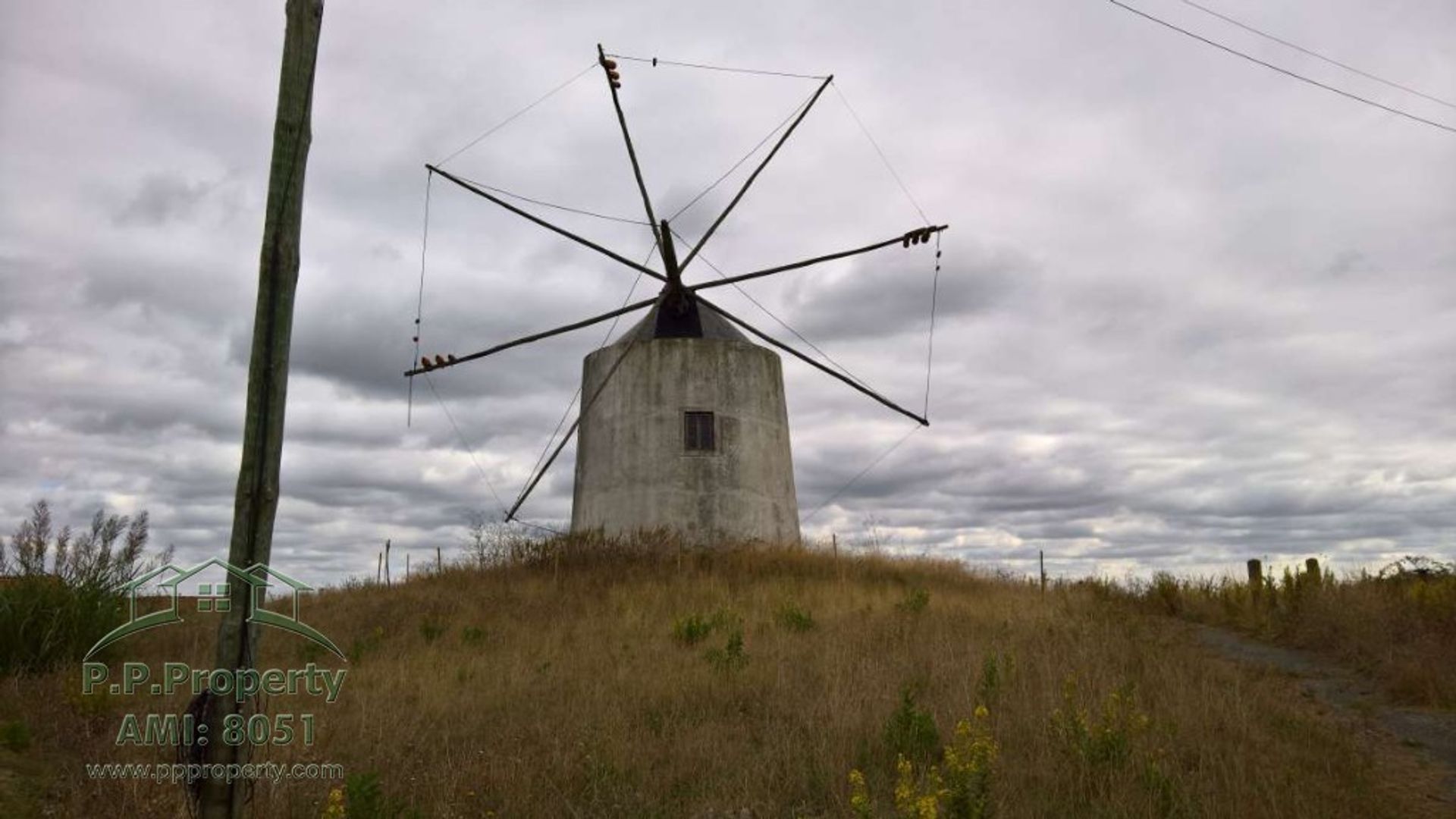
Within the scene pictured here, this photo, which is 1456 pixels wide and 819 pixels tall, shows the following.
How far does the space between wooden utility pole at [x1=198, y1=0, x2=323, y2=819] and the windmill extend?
11.2 metres

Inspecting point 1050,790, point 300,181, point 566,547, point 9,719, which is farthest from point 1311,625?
point 9,719

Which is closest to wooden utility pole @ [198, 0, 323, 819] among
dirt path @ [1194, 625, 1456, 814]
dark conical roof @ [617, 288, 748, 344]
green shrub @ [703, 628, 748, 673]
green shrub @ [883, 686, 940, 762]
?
green shrub @ [883, 686, 940, 762]

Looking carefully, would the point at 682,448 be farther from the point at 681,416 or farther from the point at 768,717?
the point at 768,717

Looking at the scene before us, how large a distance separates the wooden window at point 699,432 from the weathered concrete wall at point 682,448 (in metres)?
0.09

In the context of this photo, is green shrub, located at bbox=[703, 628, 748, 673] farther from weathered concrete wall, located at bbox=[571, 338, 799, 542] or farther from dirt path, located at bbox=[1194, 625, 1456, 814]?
weathered concrete wall, located at bbox=[571, 338, 799, 542]

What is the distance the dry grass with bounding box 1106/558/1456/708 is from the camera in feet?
30.4

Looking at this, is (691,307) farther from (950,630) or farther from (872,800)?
(872,800)

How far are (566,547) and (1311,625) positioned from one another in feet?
35.9

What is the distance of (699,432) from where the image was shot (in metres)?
16.3

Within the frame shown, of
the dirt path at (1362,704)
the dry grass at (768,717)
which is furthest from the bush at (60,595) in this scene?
the dirt path at (1362,704)

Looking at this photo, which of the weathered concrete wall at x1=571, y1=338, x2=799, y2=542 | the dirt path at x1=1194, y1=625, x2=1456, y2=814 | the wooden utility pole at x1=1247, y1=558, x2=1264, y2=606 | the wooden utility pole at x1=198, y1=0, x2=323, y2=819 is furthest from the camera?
the weathered concrete wall at x1=571, y1=338, x2=799, y2=542

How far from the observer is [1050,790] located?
560 cm

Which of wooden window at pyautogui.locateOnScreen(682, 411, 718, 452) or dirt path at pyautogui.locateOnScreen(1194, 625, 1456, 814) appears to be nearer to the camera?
dirt path at pyautogui.locateOnScreen(1194, 625, 1456, 814)

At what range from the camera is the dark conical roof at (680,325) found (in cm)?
1723
